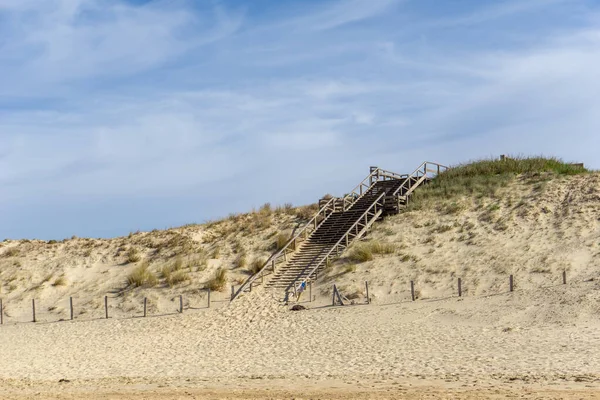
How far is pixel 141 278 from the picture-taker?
1305 inches

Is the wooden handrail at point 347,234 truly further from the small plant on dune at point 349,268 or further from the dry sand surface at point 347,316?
the small plant on dune at point 349,268

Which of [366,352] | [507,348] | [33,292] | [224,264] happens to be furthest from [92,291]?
[507,348]

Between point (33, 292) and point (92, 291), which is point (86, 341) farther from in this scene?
point (33, 292)

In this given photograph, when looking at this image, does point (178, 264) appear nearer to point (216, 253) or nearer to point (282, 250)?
point (216, 253)

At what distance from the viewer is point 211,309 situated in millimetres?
28703

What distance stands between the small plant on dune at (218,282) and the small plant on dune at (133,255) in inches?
244

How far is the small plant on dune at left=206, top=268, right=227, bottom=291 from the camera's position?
102 feet

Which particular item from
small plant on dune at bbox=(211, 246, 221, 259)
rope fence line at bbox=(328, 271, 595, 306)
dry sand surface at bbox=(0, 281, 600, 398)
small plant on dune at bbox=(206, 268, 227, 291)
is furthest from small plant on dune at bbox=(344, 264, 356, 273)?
small plant on dune at bbox=(211, 246, 221, 259)

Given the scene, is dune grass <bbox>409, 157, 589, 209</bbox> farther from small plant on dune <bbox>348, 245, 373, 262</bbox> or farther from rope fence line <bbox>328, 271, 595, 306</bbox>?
rope fence line <bbox>328, 271, 595, 306</bbox>

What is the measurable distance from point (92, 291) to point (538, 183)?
21.4 meters

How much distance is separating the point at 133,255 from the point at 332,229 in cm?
1035

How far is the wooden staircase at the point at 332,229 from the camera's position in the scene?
30500 millimetres

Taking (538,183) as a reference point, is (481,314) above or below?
below

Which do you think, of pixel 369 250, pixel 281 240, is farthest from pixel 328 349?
pixel 281 240
